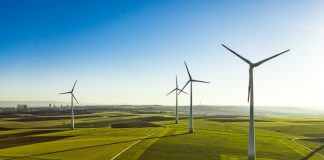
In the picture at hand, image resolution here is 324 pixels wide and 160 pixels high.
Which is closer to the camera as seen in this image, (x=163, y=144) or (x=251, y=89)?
(x=251, y=89)

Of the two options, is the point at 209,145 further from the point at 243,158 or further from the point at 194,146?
the point at 243,158

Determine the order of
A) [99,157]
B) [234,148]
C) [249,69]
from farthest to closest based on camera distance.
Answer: [234,148]
[249,69]
[99,157]

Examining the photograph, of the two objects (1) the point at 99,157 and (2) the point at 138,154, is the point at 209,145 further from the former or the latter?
(1) the point at 99,157

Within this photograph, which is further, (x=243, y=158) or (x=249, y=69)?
(x=249, y=69)

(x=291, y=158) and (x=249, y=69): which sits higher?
(x=249, y=69)

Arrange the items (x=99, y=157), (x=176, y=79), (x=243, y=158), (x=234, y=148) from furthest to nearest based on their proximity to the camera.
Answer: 1. (x=176, y=79)
2. (x=234, y=148)
3. (x=243, y=158)
4. (x=99, y=157)

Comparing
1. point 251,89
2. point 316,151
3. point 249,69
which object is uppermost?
point 249,69

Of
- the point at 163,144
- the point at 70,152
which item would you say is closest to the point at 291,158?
the point at 163,144

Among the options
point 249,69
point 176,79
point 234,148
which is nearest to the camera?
point 249,69

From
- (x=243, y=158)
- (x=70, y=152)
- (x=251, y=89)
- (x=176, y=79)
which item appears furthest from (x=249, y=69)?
(x=176, y=79)
